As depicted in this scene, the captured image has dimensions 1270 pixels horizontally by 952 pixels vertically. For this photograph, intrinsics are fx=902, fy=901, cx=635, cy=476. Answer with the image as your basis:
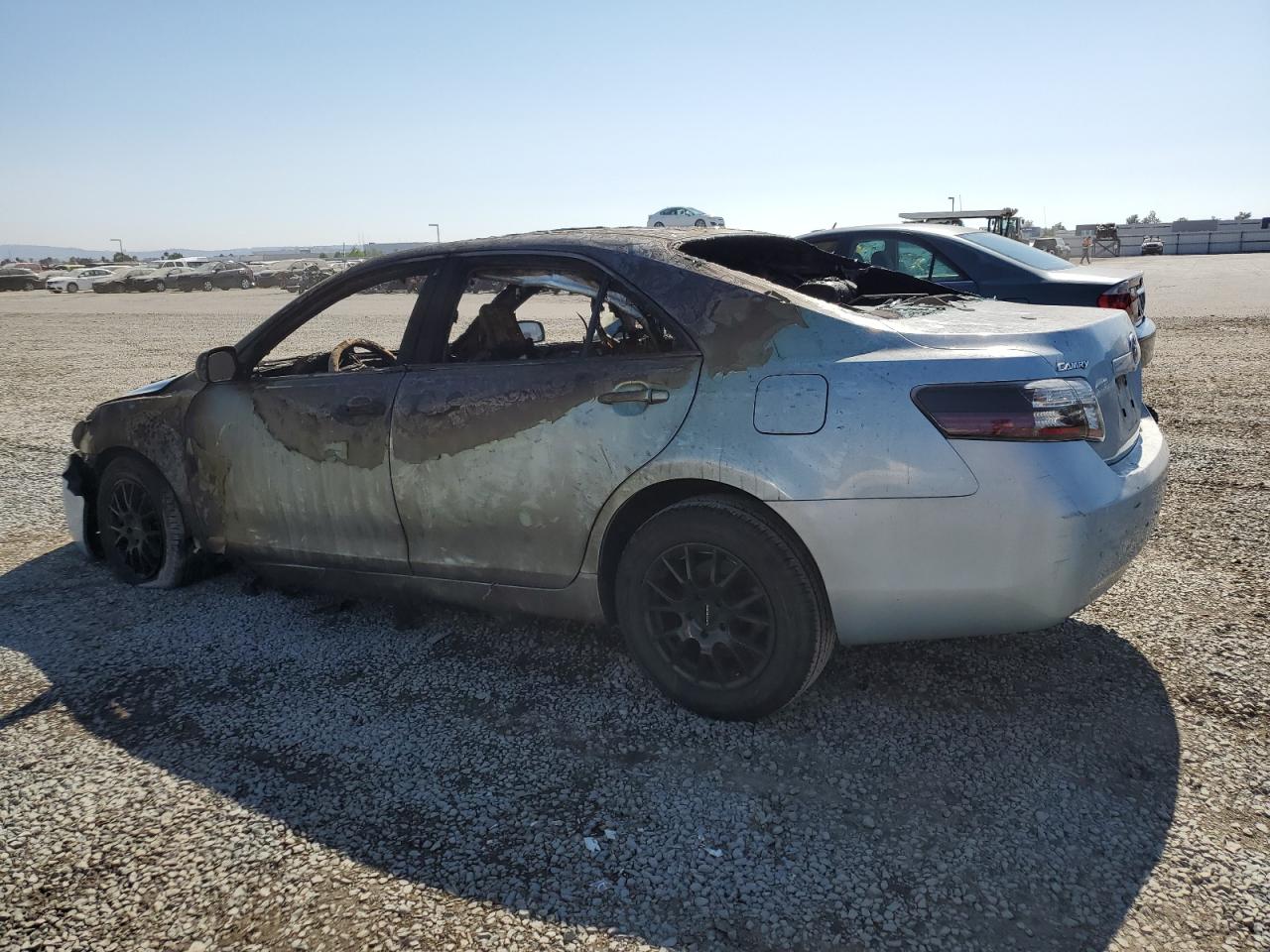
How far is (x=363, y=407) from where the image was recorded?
3.78 m

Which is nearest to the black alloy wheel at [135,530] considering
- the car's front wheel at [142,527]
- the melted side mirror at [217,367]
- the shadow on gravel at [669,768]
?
the car's front wheel at [142,527]

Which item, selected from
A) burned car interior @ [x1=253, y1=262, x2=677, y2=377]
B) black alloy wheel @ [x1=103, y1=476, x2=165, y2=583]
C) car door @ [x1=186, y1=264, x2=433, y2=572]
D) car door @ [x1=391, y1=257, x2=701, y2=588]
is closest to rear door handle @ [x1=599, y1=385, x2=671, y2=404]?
car door @ [x1=391, y1=257, x2=701, y2=588]

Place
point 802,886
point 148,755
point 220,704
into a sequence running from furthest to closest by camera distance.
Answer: point 220,704, point 148,755, point 802,886

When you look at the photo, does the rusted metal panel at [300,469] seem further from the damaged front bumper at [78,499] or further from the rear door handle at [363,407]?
→ the damaged front bumper at [78,499]

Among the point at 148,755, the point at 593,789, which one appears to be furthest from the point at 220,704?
the point at 593,789

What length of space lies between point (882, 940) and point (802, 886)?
0.25 m

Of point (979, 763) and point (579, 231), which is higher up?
point (579, 231)

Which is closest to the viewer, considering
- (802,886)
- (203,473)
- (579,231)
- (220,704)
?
(802,886)

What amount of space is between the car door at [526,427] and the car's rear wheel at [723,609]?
268 mm

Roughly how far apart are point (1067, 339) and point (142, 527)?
4365 mm

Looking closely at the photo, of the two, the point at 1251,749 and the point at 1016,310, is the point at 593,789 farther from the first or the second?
the point at 1016,310

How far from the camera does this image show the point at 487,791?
→ 2.86 m

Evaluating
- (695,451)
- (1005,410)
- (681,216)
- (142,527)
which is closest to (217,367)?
(142,527)

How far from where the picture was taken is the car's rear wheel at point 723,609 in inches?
117
